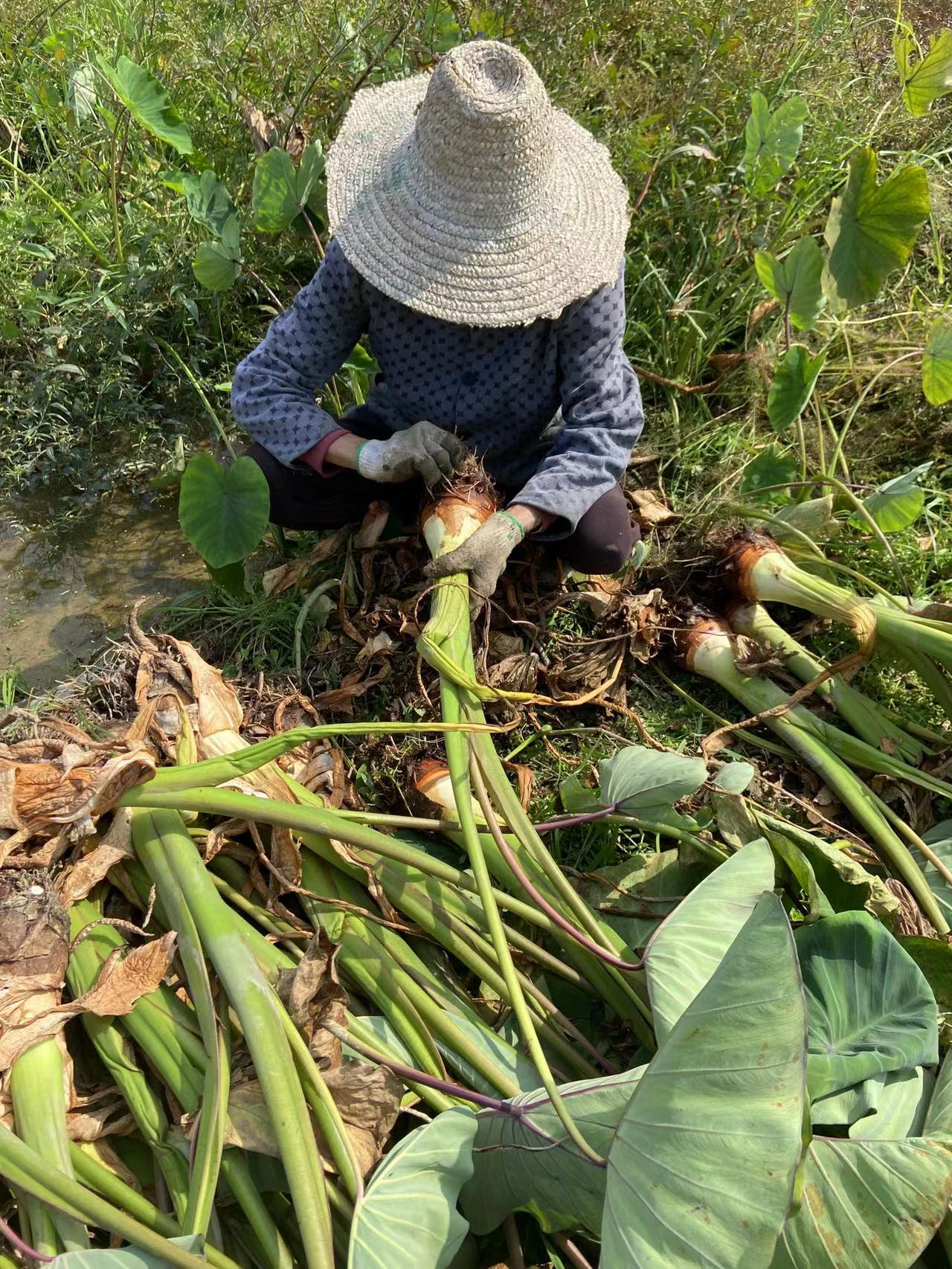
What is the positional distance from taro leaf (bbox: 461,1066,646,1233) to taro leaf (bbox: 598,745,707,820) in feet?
1.28

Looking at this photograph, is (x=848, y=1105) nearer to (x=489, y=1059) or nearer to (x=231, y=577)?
(x=489, y=1059)

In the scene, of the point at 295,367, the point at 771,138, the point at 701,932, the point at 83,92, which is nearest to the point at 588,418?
the point at 295,367

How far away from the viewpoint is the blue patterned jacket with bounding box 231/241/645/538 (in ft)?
5.51

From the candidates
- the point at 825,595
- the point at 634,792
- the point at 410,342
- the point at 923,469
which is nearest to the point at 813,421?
the point at 923,469

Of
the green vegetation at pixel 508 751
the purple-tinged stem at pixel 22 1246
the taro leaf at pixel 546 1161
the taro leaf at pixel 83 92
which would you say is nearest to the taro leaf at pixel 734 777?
the green vegetation at pixel 508 751

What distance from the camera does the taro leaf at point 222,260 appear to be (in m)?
1.94

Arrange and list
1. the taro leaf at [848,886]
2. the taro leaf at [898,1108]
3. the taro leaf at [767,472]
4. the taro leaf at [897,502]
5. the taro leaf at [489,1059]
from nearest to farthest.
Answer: the taro leaf at [898,1108], the taro leaf at [489,1059], the taro leaf at [848,886], the taro leaf at [897,502], the taro leaf at [767,472]

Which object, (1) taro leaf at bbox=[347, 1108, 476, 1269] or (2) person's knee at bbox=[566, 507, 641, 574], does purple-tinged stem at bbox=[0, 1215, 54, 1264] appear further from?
(2) person's knee at bbox=[566, 507, 641, 574]

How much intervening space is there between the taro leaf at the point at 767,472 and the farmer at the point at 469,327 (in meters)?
0.29

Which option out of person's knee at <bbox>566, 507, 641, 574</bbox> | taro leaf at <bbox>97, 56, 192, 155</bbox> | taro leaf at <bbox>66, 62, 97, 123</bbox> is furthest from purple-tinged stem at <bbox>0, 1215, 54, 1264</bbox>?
taro leaf at <bbox>66, 62, 97, 123</bbox>

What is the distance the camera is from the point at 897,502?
1.75 meters

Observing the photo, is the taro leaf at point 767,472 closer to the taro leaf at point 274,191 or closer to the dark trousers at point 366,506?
the dark trousers at point 366,506

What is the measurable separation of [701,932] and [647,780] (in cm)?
27

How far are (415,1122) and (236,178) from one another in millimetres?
2322
